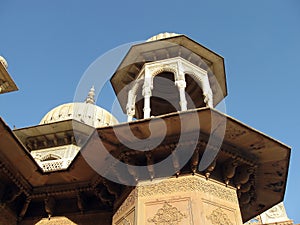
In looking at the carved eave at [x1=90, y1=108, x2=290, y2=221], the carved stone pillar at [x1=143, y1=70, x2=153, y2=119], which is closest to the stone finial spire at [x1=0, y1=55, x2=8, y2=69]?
the carved stone pillar at [x1=143, y1=70, x2=153, y2=119]

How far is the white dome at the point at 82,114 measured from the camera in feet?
57.6

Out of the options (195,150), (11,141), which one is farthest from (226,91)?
(11,141)

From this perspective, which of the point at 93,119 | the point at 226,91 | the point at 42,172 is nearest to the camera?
the point at 42,172

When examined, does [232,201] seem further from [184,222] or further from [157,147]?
[157,147]

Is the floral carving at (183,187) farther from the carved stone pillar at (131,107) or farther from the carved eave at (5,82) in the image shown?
the carved eave at (5,82)

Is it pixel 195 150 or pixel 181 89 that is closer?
pixel 195 150

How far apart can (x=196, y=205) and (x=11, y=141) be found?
3891mm

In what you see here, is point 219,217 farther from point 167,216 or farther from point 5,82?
point 5,82

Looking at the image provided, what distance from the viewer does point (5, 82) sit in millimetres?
17328

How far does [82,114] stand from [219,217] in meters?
12.8

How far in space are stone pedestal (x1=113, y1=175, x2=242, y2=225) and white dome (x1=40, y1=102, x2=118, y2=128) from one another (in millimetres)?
10847

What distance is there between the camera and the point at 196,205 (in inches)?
250

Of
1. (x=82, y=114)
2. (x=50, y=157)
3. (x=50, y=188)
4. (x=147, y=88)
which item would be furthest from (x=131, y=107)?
(x=82, y=114)

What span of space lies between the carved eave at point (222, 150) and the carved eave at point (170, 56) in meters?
4.05
